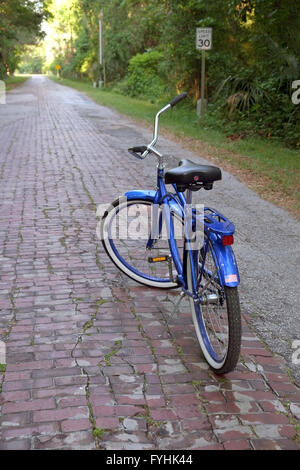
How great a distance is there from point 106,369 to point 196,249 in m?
0.95

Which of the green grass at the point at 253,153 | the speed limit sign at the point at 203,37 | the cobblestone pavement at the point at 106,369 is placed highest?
the speed limit sign at the point at 203,37

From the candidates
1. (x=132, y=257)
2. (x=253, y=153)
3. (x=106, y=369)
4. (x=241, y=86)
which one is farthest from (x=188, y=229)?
(x=241, y=86)

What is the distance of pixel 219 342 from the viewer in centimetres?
344

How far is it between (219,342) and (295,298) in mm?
1403

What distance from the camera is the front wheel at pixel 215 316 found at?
123 inches

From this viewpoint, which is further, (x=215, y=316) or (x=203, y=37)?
(x=203, y=37)

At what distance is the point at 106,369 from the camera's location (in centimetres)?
338

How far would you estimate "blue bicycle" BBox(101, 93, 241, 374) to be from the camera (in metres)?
3.20

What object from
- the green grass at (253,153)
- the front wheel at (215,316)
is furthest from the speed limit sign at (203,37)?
the front wheel at (215,316)

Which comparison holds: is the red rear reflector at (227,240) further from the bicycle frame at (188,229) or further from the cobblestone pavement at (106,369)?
the cobblestone pavement at (106,369)

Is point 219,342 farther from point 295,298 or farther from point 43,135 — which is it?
point 43,135

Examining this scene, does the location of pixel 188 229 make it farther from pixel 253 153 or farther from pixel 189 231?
pixel 253 153

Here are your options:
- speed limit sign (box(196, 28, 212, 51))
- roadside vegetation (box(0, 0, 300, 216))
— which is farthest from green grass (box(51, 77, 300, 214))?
speed limit sign (box(196, 28, 212, 51))
